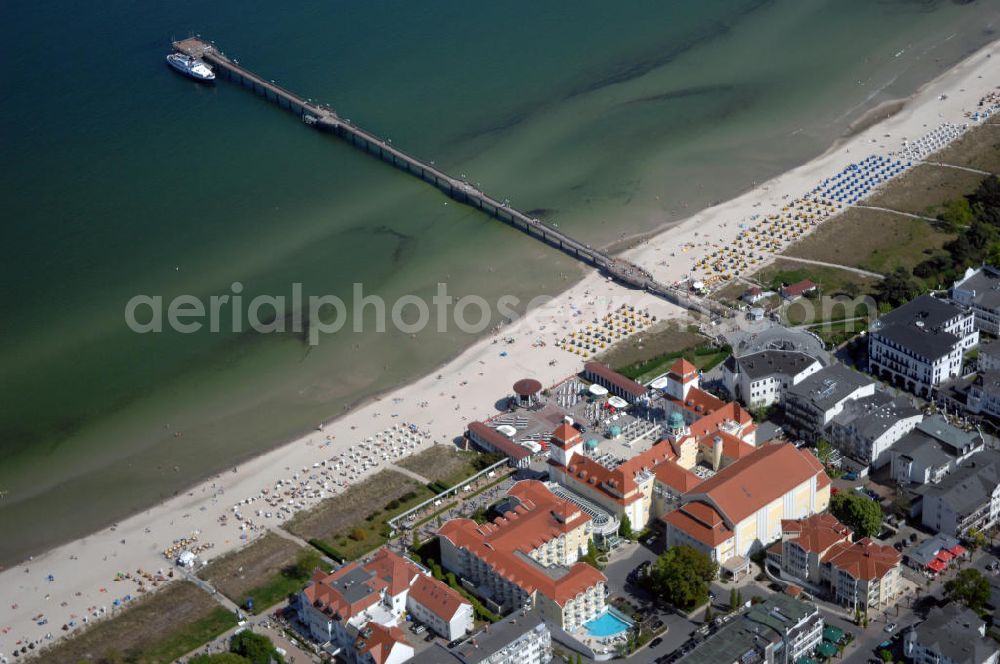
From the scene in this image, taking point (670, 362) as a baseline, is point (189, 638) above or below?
below

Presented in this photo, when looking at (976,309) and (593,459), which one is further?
(976,309)

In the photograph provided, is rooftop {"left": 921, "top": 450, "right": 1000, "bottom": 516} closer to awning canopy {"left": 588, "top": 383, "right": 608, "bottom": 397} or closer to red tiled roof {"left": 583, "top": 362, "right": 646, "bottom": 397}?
red tiled roof {"left": 583, "top": 362, "right": 646, "bottom": 397}

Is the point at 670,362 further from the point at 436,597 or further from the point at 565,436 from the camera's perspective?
the point at 436,597

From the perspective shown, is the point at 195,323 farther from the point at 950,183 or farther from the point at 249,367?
the point at 950,183

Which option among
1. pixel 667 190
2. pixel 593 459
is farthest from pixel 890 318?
pixel 667 190

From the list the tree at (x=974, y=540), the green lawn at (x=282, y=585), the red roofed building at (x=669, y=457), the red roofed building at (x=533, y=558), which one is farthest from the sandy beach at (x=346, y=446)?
the tree at (x=974, y=540)

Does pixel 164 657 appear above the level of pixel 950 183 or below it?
below

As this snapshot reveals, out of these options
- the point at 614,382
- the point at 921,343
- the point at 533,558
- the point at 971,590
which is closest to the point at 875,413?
the point at 921,343
